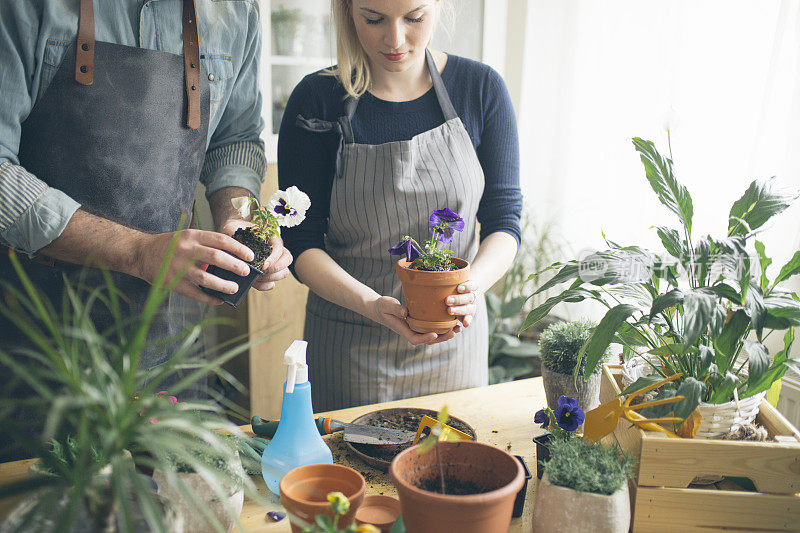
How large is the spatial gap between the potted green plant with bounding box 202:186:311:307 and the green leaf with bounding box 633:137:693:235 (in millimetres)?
632

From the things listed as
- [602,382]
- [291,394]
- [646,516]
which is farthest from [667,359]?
[291,394]

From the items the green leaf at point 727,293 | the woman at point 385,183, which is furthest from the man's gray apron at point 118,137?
the green leaf at point 727,293

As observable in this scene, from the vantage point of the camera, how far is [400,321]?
4.64ft

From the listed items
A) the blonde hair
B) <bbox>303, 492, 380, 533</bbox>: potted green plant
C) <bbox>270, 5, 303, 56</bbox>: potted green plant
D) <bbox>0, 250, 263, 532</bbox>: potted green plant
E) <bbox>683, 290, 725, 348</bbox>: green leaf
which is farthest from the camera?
<bbox>270, 5, 303, 56</bbox>: potted green plant

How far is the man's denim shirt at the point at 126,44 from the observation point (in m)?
1.26

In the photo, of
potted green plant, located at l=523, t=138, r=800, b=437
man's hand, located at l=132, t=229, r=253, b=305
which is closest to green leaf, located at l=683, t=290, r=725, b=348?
potted green plant, located at l=523, t=138, r=800, b=437

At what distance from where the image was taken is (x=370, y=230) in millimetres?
1664

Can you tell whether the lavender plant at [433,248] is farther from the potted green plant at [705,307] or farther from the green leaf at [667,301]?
the green leaf at [667,301]

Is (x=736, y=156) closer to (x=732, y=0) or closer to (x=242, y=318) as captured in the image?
(x=732, y=0)

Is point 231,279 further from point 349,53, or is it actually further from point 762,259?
point 762,259

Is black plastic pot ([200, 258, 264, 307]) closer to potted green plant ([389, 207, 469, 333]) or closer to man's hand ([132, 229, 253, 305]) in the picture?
man's hand ([132, 229, 253, 305])

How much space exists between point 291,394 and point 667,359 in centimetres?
67

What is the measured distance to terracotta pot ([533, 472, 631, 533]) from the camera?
892mm

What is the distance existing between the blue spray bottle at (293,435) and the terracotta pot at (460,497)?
0.24 meters
